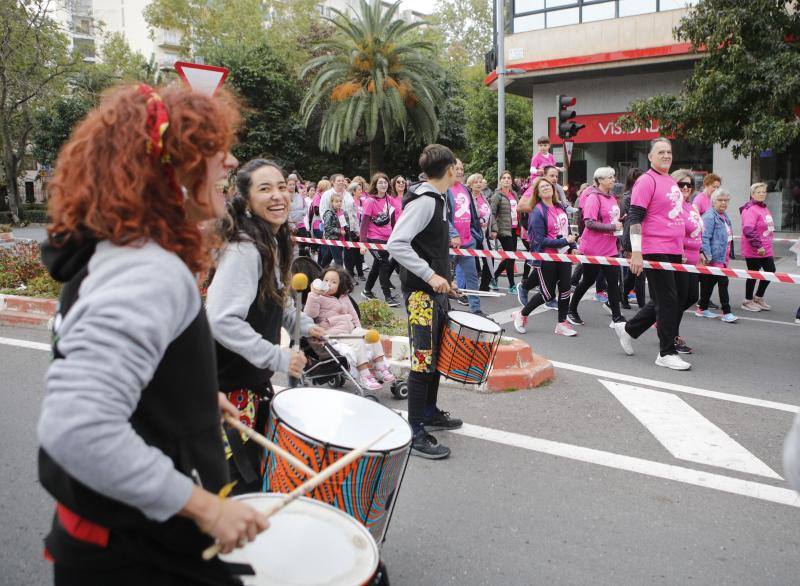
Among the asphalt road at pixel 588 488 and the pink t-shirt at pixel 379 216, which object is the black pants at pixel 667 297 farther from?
the pink t-shirt at pixel 379 216

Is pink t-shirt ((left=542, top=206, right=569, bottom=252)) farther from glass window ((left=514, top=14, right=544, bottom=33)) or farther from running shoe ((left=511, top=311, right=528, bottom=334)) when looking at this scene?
glass window ((left=514, top=14, right=544, bottom=33))

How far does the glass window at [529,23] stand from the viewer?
22661 millimetres

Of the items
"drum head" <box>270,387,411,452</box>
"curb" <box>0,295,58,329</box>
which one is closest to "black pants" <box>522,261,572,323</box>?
"curb" <box>0,295,58,329</box>

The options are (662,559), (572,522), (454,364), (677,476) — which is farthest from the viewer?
(454,364)

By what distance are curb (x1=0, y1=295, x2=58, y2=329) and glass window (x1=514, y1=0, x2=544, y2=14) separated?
727 inches

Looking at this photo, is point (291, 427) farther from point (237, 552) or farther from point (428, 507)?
point (428, 507)

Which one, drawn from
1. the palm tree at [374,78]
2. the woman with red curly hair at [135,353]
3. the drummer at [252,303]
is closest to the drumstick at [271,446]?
the woman with red curly hair at [135,353]

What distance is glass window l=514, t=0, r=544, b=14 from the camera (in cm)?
2269

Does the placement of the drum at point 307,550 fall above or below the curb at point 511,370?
above

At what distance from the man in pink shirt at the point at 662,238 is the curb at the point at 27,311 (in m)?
6.31

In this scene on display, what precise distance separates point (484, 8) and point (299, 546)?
2435 inches

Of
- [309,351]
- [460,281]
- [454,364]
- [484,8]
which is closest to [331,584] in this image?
[454,364]

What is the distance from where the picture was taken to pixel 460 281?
9.97 meters

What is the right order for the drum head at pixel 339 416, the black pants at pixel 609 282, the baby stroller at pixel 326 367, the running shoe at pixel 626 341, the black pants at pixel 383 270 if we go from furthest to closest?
1. the black pants at pixel 383 270
2. the black pants at pixel 609 282
3. the running shoe at pixel 626 341
4. the baby stroller at pixel 326 367
5. the drum head at pixel 339 416
